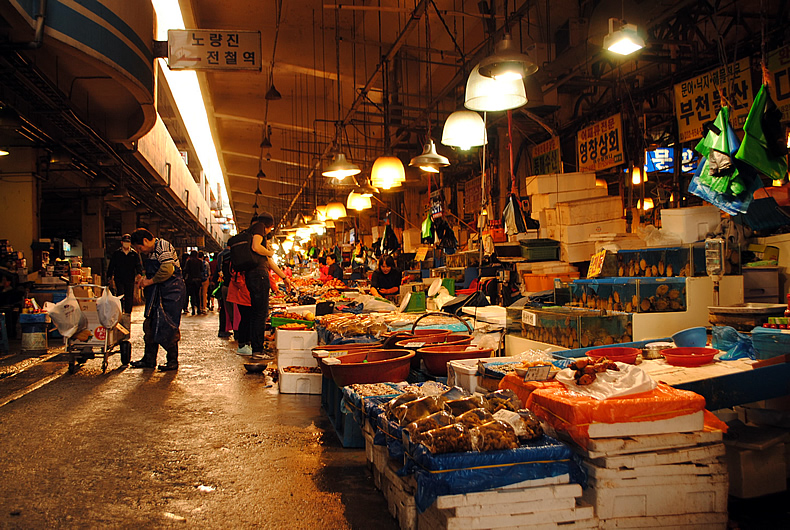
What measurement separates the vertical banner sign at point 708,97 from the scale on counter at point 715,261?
3.38 m

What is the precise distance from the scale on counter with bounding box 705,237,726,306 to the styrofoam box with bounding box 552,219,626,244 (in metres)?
4.09

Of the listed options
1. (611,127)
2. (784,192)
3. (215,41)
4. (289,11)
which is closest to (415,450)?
(784,192)

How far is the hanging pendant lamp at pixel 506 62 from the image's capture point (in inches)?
165

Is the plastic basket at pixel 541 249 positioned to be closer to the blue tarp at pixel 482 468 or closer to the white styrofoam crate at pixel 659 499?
the white styrofoam crate at pixel 659 499

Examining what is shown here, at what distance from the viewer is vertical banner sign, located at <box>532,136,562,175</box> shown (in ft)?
38.7

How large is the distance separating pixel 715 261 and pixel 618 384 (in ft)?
10.0

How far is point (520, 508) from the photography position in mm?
2367

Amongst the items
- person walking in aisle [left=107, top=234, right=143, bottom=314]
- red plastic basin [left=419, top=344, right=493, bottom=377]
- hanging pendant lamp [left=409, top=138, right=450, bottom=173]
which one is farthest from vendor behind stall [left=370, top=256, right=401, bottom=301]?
A: red plastic basin [left=419, top=344, right=493, bottom=377]

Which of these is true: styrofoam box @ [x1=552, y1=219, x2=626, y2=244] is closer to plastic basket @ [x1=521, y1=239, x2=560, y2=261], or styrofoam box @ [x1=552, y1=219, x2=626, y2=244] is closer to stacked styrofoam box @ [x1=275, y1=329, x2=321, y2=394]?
plastic basket @ [x1=521, y1=239, x2=560, y2=261]

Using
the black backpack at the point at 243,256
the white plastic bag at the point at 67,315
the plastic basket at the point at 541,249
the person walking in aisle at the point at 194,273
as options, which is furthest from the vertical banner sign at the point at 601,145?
the person walking in aisle at the point at 194,273

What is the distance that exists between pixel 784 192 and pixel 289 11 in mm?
11098

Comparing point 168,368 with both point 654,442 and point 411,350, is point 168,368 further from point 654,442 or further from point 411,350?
point 654,442

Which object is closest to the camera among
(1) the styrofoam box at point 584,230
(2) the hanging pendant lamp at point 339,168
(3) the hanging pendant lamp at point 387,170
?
(3) the hanging pendant lamp at point 387,170

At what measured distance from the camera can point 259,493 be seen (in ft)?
11.1
